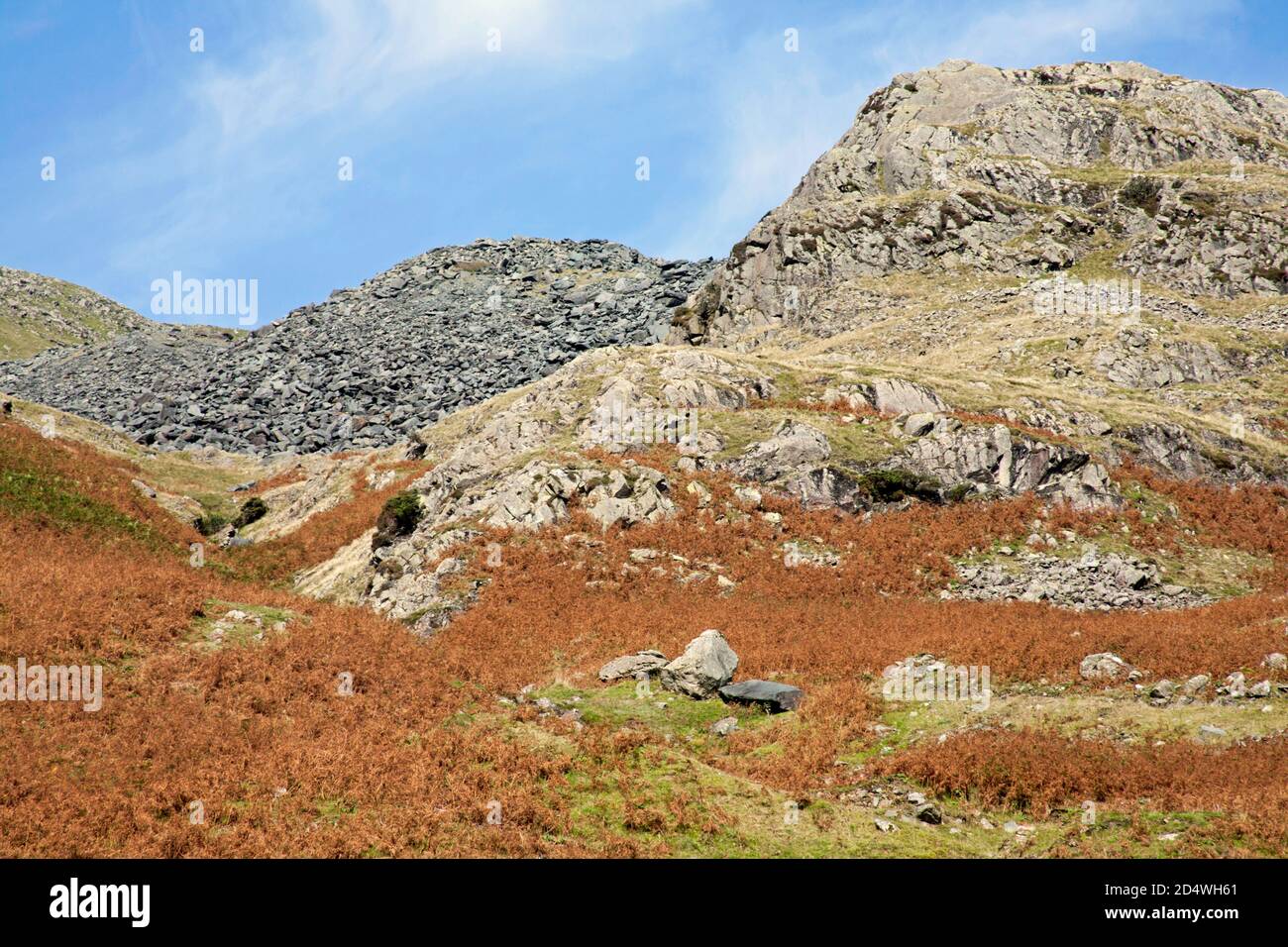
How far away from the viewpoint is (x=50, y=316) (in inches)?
6693

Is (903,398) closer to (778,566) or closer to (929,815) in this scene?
(778,566)

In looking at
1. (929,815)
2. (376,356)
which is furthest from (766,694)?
(376,356)

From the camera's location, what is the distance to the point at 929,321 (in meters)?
65.6

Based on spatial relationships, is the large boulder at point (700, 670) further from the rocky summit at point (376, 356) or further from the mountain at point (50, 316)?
the mountain at point (50, 316)

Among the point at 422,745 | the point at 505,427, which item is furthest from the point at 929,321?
the point at 422,745

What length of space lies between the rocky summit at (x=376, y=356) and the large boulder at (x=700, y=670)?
169ft

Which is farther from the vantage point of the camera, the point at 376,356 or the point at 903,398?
the point at 376,356

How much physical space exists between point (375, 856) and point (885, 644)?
51.9 ft

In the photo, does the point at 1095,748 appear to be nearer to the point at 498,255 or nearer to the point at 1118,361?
the point at 1118,361

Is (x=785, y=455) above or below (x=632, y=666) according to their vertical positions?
above

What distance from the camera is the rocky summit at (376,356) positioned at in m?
80.7

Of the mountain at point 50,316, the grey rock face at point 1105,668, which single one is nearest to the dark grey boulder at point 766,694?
the grey rock face at point 1105,668

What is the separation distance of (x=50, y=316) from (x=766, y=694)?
204337mm

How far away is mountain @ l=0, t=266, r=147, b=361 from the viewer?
152250mm
